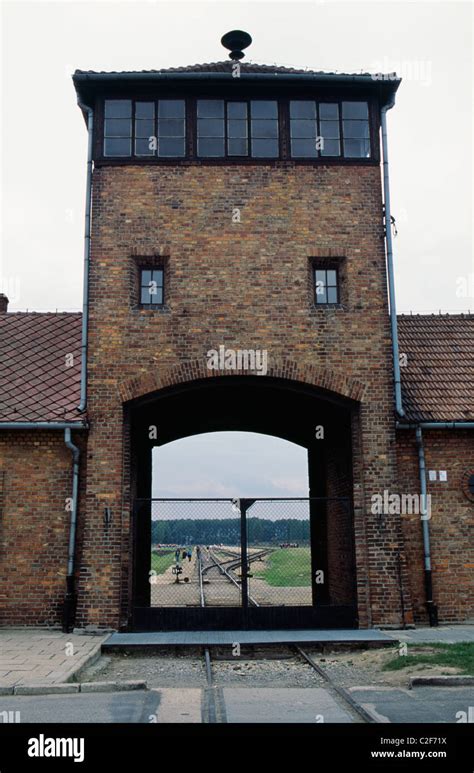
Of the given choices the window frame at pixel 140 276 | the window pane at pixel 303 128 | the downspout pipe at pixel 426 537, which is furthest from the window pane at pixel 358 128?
the downspout pipe at pixel 426 537

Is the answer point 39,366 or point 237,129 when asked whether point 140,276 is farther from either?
point 237,129

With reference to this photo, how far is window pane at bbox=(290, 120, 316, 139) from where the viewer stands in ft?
46.4

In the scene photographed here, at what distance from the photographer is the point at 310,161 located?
1396 centimetres

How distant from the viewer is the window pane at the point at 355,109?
560 inches

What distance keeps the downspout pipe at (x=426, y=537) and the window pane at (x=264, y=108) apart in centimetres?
665

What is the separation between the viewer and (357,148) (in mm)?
14172

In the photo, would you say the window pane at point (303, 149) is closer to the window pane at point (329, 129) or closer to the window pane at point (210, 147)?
the window pane at point (329, 129)

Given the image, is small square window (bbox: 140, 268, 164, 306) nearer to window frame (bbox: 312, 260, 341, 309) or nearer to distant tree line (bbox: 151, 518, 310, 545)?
window frame (bbox: 312, 260, 341, 309)
